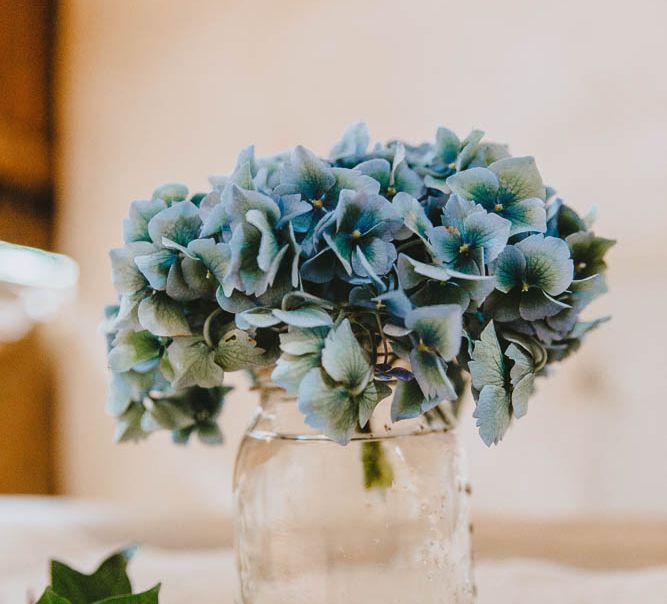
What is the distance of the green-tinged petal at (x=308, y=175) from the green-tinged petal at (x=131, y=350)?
A: 15cm

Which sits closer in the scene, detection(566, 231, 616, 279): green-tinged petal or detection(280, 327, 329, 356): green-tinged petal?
detection(280, 327, 329, 356): green-tinged petal

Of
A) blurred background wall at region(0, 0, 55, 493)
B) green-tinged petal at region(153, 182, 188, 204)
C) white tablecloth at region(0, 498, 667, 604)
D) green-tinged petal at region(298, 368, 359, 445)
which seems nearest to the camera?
green-tinged petal at region(298, 368, 359, 445)

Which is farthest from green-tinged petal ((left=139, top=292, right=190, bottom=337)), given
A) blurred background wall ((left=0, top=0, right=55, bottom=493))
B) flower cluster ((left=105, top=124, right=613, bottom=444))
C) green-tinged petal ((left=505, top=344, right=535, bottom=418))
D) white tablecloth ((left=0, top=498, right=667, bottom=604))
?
blurred background wall ((left=0, top=0, right=55, bottom=493))

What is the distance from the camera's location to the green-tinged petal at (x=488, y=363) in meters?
0.40

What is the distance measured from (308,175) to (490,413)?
0.61 feet

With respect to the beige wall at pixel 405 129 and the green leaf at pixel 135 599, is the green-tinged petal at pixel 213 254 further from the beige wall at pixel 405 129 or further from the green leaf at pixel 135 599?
the beige wall at pixel 405 129

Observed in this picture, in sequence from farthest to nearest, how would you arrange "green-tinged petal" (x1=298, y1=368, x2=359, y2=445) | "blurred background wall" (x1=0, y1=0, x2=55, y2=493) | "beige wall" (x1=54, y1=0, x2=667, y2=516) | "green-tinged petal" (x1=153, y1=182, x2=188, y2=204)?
"blurred background wall" (x1=0, y1=0, x2=55, y2=493) → "beige wall" (x1=54, y1=0, x2=667, y2=516) → "green-tinged petal" (x1=153, y1=182, x2=188, y2=204) → "green-tinged petal" (x1=298, y1=368, x2=359, y2=445)

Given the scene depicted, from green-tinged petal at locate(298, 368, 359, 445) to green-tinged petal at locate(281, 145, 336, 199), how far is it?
121mm

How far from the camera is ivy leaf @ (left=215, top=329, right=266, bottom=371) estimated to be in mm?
441

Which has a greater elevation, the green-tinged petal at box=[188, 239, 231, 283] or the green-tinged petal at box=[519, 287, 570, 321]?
the green-tinged petal at box=[188, 239, 231, 283]

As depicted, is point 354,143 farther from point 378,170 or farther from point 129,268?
point 129,268

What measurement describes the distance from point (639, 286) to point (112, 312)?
698 mm

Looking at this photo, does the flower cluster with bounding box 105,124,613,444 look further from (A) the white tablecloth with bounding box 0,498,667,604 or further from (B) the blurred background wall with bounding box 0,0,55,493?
(B) the blurred background wall with bounding box 0,0,55,493

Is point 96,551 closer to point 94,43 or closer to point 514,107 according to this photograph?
point 514,107
